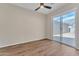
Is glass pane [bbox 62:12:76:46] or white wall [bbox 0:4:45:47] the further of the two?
white wall [bbox 0:4:45:47]

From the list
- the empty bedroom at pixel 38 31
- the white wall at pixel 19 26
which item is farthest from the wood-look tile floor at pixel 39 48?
the white wall at pixel 19 26

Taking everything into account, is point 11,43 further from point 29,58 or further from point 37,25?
point 29,58

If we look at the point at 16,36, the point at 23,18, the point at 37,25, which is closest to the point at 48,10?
the point at 37,25

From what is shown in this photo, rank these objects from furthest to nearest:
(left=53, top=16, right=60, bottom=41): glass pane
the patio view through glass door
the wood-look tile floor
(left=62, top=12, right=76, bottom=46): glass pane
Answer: (left=53, top=16, right=60, bottom=41): glass pane < the wood-look tile floor < the patio view through glass door < (left=62, top=12, right=76, bottom=46): glass pane

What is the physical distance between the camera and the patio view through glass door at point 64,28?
8.44 feet

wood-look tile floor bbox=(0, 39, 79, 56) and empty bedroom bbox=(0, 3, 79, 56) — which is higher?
empty bedroom bbox=(0, 3, 79, 56)

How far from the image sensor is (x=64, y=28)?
2.61m

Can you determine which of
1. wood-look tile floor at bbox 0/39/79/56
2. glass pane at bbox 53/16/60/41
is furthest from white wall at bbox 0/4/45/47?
glass pane at bbox 53/16/60/41

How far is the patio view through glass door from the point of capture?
2571mm

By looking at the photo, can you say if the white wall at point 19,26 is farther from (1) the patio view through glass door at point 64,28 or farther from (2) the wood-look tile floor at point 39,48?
(1) the patio view through glass door at point 64,28

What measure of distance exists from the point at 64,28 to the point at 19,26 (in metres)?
1.35

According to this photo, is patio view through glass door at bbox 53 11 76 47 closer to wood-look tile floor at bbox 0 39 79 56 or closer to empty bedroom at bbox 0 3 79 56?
empty bedroom at bbox 0 3 79 56

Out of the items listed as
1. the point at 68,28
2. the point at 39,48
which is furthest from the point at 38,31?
the point at 68,28

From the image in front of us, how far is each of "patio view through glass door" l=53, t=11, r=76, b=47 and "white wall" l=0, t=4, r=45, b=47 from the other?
40cm
